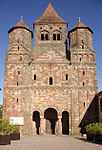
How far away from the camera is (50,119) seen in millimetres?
32906

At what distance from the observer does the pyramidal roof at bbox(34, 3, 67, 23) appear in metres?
40.1

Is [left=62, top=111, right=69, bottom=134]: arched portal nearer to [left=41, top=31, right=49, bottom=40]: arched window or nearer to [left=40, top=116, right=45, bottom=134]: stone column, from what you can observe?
[left=40, top=116, right=45, bottom=134]: stone column

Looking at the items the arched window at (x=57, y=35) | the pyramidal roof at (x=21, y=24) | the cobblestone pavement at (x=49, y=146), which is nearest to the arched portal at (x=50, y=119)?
the cobblestone pavement at (x=49, y=146)

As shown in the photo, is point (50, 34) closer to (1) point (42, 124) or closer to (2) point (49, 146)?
(1) point (42, 124)

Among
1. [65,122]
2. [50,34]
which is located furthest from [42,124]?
[50,34]

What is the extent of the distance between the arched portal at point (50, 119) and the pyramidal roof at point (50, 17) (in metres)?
18.7

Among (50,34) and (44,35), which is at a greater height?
(50,34)

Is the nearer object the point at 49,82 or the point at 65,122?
the point at 49,82

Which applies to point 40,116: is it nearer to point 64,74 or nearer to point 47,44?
point 64,74

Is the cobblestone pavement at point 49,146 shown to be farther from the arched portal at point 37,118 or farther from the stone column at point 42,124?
the arched portal at point 37,118

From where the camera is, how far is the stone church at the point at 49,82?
3111 cm

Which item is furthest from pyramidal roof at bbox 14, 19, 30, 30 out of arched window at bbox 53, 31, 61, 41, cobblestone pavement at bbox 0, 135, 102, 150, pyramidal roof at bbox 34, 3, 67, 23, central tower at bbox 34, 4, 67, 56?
cobblestone pavement at bbox 0, 135, 102, 150

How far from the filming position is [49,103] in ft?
104

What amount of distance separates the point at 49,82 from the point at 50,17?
16306 mm
